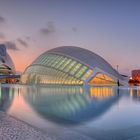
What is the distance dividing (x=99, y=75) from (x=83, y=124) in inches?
1602

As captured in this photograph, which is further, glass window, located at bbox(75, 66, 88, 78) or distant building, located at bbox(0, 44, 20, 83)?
distant building, located at bbox(0, 44, 20, 83)

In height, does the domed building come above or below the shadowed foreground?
above

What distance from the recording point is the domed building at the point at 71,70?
148ft

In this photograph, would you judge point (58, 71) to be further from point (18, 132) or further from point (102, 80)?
point (18, 132)

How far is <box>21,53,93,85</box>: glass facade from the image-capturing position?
44.8 metres

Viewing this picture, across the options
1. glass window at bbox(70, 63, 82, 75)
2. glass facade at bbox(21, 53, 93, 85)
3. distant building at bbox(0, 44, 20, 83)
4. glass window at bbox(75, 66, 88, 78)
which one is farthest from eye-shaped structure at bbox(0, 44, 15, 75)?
glass window at bbox(75, 66, 88, 78)

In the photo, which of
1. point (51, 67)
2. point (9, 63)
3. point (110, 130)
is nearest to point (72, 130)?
point (110, 130)

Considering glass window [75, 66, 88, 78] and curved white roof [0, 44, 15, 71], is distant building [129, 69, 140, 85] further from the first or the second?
curved white roof [0, 44, 15, 71]

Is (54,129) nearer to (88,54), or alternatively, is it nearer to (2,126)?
(2,126)

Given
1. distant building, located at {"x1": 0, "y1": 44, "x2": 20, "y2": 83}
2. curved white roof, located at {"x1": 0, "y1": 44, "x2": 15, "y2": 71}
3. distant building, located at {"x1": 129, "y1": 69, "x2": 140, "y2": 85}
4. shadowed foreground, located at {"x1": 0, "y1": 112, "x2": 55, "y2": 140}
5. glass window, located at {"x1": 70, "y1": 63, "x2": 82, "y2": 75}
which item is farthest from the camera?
curved white roof, located at {"x1": 0, "y1": 44, "x2": 15, "y2": 71}

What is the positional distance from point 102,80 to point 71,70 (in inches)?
320

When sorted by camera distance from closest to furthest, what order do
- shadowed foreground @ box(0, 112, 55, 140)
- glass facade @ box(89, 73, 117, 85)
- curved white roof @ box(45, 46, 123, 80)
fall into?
shadowed foreground @ box(0, 112, 55, 140), curved white roof @ box(45, 46, 123, 80), glass facade @ box(89, 73, 117, 85)

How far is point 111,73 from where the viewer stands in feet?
163

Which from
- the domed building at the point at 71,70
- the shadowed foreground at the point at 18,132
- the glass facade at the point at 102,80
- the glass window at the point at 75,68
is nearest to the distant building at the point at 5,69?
the domed building at the point at 71,70
